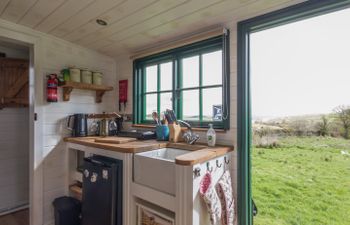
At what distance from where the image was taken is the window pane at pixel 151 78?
2498mm

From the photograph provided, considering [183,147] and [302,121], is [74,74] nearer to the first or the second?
[183,147]

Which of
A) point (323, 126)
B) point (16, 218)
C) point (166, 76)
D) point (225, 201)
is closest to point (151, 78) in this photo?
point (166, 76)

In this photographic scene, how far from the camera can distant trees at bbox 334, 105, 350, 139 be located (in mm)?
1315

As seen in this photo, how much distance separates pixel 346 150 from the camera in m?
1.34

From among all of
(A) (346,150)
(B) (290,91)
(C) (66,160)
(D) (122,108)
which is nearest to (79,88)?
(D) (122,108)

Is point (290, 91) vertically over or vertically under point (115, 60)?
under

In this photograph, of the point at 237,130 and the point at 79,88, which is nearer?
the point at 237,130

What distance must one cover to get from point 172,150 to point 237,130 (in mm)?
607

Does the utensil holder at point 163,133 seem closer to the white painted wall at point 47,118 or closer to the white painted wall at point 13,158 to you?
the white painted wall at point 47,118

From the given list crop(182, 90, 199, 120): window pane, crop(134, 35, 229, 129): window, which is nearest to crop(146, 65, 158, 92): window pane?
crop(134, 35, 229, 129): window

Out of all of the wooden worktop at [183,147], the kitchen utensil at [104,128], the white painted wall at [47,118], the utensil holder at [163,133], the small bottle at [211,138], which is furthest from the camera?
the kitchen utensil at [104,128]

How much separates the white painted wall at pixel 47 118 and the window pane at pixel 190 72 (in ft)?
4.34

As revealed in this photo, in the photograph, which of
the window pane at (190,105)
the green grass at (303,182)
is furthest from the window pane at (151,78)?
the green grass at (303,182)

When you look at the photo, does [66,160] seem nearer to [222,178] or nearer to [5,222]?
[5,222]
